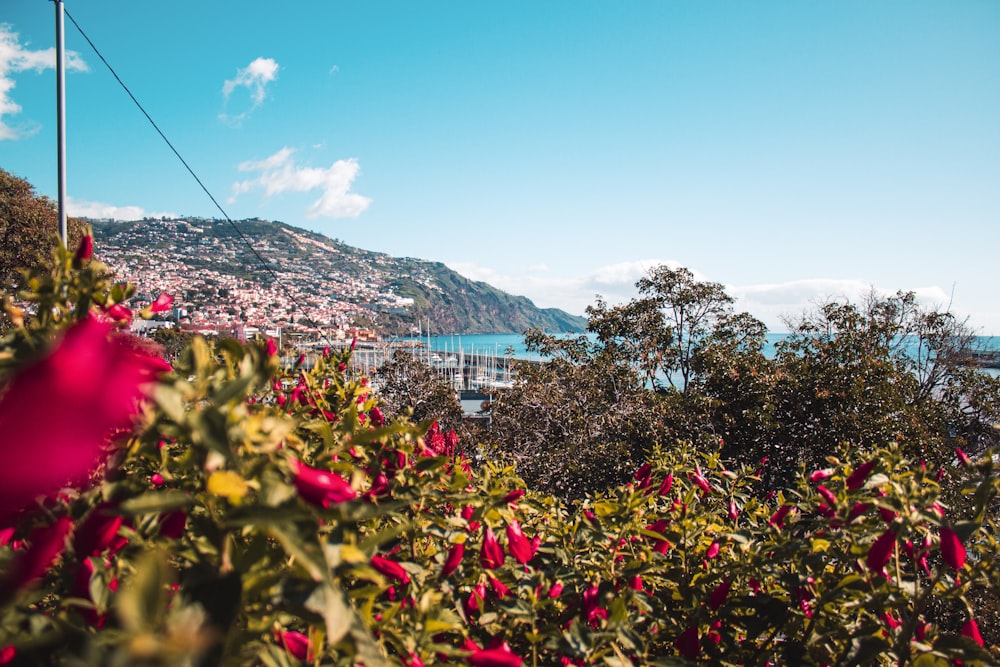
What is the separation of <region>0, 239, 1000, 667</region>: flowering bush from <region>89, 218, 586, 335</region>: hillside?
47.1 metres

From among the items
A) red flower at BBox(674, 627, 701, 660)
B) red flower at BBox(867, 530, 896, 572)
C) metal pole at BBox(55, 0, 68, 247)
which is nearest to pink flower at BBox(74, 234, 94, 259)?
red flower at BBox(674, 627, 701, 660)

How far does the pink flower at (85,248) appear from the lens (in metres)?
1.05

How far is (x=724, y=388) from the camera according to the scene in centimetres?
908

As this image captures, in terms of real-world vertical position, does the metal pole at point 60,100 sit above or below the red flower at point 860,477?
above

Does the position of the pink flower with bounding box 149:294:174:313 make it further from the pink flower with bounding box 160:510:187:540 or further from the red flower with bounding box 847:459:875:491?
the red flower with bounding box 847:459:875:491

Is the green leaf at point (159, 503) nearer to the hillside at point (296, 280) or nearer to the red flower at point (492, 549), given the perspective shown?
the red flower at point (492, 549)

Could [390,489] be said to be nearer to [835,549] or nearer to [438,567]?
[438,567]

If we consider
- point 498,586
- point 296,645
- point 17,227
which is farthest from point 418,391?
point 296,645

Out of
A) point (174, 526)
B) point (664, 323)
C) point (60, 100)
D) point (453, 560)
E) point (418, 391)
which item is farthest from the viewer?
point (418, 391)

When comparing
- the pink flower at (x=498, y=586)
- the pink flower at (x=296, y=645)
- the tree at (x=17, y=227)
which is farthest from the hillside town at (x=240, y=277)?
the pink flower at (x=296, y=645)

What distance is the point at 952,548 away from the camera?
111cm

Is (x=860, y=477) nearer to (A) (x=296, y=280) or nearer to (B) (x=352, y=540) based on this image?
(B) (x=352, y=540)

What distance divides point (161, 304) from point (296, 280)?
11095 centimetres

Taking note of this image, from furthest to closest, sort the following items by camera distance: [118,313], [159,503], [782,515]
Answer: [782,515], [118,313], [159,503]
